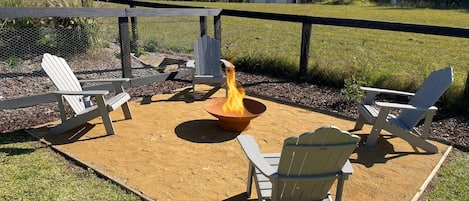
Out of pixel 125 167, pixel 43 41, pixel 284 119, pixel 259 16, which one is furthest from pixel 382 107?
pixel 43 41

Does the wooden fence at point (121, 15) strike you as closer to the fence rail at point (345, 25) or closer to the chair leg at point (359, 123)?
the fence rail at point (345, 25)

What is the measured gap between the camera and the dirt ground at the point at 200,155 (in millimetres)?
3148

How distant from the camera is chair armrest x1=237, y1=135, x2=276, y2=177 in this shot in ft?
7.71

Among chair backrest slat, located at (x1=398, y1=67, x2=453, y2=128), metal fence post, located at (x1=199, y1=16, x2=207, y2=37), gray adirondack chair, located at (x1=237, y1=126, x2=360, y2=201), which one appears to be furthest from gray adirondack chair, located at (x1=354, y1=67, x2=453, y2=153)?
metal fence post, located at (x1=199, y1=16, x2=207, y2=37)

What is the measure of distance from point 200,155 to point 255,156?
1310mm

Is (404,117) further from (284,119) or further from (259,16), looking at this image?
(259,16)

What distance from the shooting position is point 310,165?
233 centimetres

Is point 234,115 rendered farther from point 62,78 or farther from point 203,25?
point 203,25

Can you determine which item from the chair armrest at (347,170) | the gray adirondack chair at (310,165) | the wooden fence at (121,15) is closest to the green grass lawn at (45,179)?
the wooden fence at (121,15)

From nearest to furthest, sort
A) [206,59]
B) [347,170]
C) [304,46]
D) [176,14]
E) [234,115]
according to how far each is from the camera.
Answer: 1. [347,170]
2. [234,115]
3. [206,59]
4. [176,14]
5. [304,46]

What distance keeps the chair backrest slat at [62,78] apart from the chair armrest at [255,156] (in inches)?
94.3

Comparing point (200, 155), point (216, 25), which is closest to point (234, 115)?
point (200, 155)

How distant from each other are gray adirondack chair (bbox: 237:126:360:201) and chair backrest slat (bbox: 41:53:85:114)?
2.60 metres

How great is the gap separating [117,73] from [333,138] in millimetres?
5164
